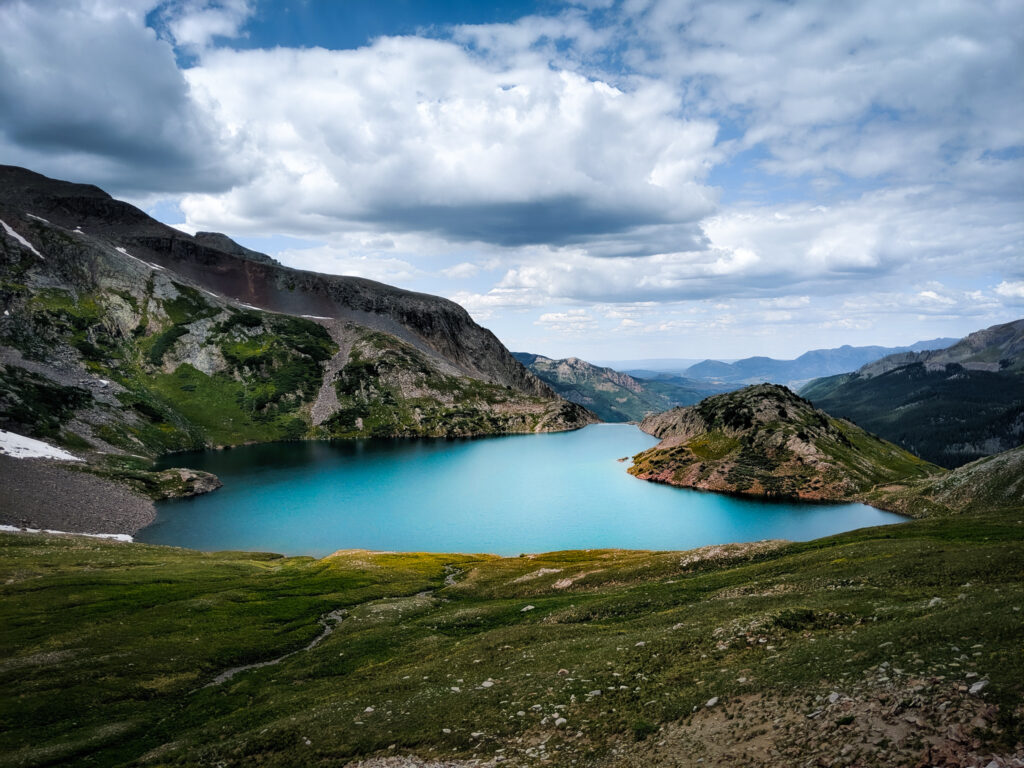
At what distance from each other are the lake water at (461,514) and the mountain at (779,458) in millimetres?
11441

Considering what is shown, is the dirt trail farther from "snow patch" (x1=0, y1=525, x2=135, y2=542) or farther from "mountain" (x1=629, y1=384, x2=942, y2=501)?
"mountain" (x1=629, y1=384, x2=942, y2=501)

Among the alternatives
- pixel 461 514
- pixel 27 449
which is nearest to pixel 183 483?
pixel 27 449

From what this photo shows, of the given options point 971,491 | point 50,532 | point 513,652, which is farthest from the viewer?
point 971,491

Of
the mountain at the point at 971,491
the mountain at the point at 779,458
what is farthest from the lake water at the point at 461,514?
the mountain at the point at 779,458

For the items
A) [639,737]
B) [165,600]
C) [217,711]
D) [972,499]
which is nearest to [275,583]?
[165,600]

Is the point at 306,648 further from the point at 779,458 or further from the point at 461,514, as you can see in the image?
the point at 779,458

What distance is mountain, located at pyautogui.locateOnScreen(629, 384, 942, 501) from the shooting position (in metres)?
156

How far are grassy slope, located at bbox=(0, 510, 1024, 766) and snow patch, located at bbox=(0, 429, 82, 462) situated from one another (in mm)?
86491

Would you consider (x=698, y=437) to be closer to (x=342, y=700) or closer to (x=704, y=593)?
(x=704, y=593)

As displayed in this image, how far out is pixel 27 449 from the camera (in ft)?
424

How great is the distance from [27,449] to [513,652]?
15070 centimetres

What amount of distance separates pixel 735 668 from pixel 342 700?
68.0 feet

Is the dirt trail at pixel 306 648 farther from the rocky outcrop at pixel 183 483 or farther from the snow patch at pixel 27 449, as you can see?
the snow patch at pixel 27 449

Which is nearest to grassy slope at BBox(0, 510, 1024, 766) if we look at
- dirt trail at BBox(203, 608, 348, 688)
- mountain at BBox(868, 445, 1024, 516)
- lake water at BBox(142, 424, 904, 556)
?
dirt trail at BBox(203, 608, 348, 688)
